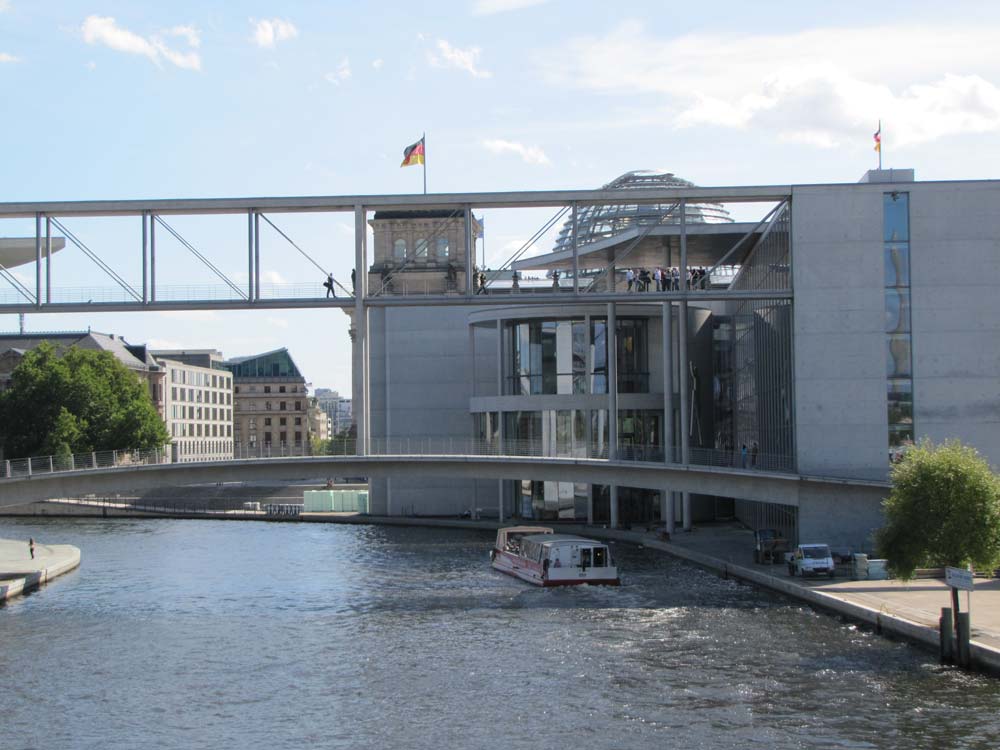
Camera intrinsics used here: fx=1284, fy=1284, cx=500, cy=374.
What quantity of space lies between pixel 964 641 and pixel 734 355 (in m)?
42.2

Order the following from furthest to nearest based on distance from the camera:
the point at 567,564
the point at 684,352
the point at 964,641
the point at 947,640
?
the point at 684,352 < the point at 567,564 < the point at 947,640 < the point at 964,641

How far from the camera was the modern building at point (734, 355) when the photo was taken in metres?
50.5

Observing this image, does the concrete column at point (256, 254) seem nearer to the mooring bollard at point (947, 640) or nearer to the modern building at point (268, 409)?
the mooring bollard at point (947, 640)

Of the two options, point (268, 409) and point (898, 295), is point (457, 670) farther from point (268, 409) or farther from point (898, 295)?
point (268, 409)

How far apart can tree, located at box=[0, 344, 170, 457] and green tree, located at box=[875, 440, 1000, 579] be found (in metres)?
79.2

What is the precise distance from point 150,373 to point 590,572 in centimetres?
11035

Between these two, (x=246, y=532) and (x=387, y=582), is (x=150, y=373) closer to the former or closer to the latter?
(x=246, y=532)

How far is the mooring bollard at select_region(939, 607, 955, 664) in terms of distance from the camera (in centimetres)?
3192

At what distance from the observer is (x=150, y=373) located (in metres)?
150

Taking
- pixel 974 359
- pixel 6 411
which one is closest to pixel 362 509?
pixel 6 411

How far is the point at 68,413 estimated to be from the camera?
340 ft

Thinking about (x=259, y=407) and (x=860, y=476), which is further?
(x=259, y=407)

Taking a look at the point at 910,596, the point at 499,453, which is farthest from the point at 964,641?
the point at 499,453

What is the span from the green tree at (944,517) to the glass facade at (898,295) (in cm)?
1379
